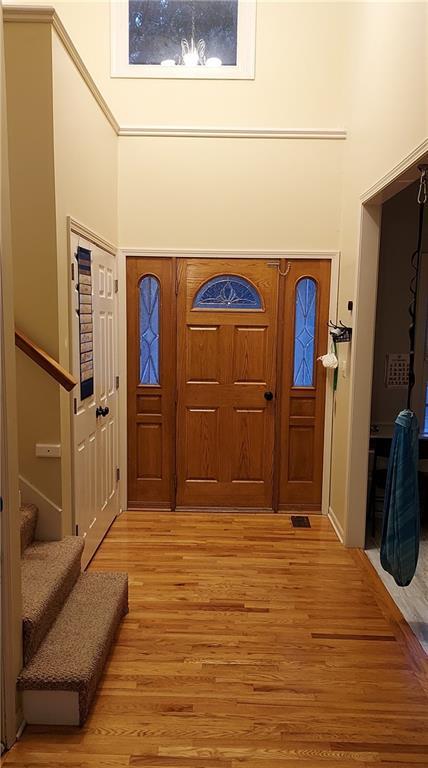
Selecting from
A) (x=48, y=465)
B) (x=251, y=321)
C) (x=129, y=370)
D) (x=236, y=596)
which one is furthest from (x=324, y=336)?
(x=48, y=465)

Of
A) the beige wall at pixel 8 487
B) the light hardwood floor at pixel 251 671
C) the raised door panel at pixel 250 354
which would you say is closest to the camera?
the beige wall at pixel 8 487

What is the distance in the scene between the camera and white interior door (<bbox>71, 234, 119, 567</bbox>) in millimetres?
3125

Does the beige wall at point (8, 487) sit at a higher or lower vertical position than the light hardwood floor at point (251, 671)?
higher

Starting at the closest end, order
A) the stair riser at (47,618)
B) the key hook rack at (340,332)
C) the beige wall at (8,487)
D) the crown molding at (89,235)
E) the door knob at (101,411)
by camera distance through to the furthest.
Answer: the beige wall at (8,487) < the stair riser at (47,618) < the crown molding at (89,235) < the door knob at (101,411) < the key hook rack at (340,332)

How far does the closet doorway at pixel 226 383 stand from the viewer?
4340 millimetres

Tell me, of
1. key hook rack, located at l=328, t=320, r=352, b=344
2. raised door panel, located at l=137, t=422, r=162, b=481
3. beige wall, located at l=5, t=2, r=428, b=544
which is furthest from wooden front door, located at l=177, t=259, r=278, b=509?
key hook rack, located at l=328, t=320, r=352, b=344

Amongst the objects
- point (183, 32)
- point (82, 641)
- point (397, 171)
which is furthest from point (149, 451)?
point (183, 32)

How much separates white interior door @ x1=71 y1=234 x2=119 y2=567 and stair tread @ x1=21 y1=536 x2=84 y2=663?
325mm

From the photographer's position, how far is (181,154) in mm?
4207

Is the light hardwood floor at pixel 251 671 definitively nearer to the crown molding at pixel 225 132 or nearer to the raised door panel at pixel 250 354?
the raised door panel at pixel 250 354

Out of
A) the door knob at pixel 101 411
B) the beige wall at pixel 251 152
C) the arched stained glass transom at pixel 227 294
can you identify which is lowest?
the door knob at pixel 101 411

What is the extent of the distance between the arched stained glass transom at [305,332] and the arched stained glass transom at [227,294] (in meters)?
0.34

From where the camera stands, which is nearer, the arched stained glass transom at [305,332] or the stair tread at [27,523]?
the stair tread at [27,523]

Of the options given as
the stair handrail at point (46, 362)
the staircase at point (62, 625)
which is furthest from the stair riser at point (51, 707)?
the stair handrail at point (46, 362)
